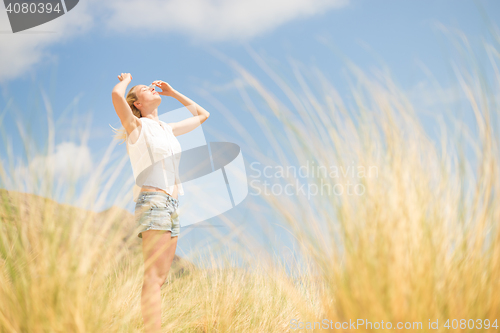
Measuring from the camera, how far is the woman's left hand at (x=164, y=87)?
3.15 meters

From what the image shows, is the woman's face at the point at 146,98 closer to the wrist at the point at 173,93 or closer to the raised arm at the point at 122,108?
the raised arm at the point at 122,108

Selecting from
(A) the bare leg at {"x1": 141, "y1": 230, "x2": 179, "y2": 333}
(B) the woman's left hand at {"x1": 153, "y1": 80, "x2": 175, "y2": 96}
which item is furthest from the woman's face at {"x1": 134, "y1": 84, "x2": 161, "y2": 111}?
(A) the bare leg at {"x1": 141, "y1": 230, "x2": 179, "y2": 333}

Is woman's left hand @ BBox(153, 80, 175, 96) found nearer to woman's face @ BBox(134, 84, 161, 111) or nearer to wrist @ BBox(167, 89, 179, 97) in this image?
wrist @ BBox(167, 89, 179, 97)

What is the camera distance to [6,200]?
5.02 feet

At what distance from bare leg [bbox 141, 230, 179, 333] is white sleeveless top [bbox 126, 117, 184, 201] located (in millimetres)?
336

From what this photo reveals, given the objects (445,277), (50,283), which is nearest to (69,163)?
(50,283)

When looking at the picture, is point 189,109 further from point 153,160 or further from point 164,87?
point 153,160

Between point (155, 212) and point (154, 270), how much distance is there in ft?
1.21

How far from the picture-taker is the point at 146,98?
107 inches

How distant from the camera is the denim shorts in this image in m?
2.17

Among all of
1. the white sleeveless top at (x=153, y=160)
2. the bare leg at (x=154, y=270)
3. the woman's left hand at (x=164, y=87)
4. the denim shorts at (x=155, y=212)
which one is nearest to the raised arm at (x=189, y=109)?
the woman's left hand at (x=164, y=87)

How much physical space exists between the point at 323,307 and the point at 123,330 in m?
1.08

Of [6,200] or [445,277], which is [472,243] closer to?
[445,277]

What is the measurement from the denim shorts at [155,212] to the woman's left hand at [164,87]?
1265mm
